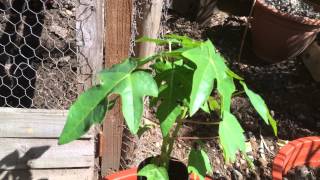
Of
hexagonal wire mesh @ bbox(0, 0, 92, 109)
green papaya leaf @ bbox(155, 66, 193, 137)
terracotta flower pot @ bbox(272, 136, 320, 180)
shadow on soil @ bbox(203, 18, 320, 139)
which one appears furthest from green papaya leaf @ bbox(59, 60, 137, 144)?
shadow on soil @ bbox(203, 18, 320, 139)

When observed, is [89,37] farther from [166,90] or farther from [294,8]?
[294,8]

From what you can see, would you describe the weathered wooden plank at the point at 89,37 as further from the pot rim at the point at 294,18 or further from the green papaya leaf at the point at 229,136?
the pot rim at the point at 294,18

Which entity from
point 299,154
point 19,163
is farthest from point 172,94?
point 299,154

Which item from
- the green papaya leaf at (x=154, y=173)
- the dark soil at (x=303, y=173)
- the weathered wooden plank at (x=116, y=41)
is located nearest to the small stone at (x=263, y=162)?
the dark soil at (x=303, y=173)

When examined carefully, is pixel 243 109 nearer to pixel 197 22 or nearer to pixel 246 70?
pixel 246 70

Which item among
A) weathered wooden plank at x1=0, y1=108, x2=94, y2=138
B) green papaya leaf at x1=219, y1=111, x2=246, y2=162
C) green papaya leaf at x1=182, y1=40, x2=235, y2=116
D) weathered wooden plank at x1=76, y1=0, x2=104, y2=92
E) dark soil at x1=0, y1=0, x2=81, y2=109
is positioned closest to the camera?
green papaya leaf at x1=182, y1=40, x2=235, y2=116

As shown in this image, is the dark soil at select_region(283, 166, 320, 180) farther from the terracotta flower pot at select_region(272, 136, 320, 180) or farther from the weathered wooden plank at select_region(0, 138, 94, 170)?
the weathered wooden plank at select_region(0, 138, 94, 170)
